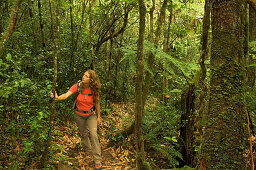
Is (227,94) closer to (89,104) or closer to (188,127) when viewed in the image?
(188,127)

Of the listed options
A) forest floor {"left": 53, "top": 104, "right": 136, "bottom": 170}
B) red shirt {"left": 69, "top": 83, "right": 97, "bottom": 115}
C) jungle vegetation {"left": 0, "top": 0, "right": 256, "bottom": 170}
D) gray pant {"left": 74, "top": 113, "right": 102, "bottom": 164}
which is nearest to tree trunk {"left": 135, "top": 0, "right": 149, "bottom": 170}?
jungle vegetation {"left": 0, "top": 0, "right": 256, "bottom": 170}

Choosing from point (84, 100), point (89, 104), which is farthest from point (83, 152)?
point (84, 100)

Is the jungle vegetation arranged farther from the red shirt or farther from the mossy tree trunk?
the red shirt

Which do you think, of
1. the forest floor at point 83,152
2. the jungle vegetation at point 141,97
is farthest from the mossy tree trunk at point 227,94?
the forest floor at point 83,152

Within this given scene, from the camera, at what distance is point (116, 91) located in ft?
33.7

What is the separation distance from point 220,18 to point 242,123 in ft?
3.34

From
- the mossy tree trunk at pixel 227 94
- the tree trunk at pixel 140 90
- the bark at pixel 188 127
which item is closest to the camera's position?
the mossy tree trunk at pixel 227 94

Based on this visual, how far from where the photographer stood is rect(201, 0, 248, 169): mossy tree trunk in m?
1.61

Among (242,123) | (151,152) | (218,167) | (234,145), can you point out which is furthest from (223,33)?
(151,152)

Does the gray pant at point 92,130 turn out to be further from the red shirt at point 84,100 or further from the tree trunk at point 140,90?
the tree trunk at point 140,90

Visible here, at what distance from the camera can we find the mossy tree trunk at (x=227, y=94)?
1.61m

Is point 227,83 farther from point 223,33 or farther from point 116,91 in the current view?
point 116,91

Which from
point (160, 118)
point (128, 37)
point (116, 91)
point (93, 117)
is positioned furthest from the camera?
point (128, 37)

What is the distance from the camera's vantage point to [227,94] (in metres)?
1.68
